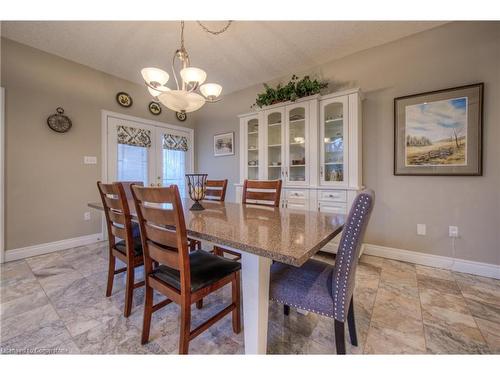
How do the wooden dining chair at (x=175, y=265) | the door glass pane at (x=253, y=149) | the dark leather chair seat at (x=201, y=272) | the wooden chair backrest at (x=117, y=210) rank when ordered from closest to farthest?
the wooden dining chair at (x=175, y=265) → the dark leather chair seat at (x=201, y=272) → the wooden chair backrest at (x=117, y=210) → the door glass pane at (x=253, y=149)

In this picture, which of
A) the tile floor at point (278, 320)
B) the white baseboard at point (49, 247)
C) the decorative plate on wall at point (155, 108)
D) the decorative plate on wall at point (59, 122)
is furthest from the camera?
the decorative plate on wall at point (155, 108)

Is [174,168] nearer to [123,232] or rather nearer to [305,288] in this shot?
[123,232]

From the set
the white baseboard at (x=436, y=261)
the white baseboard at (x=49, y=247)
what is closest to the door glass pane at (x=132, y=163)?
the white baseboard at (x=49, y=247)

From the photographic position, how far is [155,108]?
149 inches

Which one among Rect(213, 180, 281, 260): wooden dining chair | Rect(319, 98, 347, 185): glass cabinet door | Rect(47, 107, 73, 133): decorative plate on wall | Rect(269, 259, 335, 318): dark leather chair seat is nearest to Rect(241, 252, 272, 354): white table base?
Rect(269, 259, 335, 318): dark leather chair seat

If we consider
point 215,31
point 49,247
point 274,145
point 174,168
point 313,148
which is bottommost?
point 49,247

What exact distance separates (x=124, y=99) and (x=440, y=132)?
13.8 feet

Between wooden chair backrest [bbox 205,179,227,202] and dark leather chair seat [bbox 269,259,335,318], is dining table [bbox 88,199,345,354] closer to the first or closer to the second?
dark leather chair seat [bbox 269,259,335,318]

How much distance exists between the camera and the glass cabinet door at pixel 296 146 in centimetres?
282

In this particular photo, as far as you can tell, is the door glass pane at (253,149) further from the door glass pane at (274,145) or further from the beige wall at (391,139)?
the beige wall at (391,139)

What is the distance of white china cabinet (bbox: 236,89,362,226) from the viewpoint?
2.47 meters

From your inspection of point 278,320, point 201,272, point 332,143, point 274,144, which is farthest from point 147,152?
point 278,320

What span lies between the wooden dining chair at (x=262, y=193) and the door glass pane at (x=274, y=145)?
3.42ft
